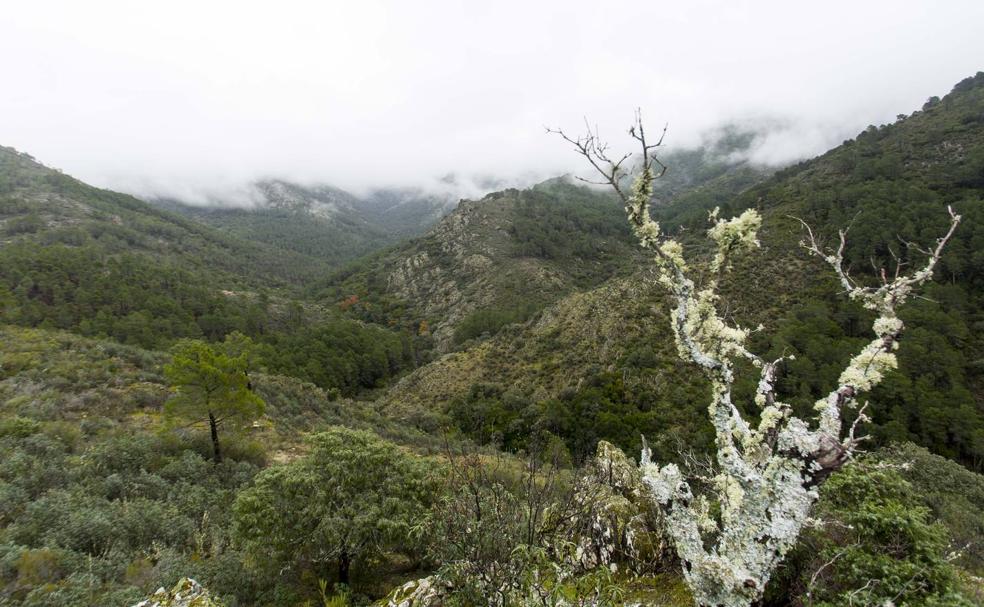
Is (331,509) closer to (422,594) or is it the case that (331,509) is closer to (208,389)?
(422,594)

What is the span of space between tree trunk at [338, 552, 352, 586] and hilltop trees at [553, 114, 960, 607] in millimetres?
7332

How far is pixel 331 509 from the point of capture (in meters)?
8.55

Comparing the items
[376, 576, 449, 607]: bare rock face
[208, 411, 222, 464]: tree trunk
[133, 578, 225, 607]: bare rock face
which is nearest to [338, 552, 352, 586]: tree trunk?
[376, 576, 449, 607]: bare rock face

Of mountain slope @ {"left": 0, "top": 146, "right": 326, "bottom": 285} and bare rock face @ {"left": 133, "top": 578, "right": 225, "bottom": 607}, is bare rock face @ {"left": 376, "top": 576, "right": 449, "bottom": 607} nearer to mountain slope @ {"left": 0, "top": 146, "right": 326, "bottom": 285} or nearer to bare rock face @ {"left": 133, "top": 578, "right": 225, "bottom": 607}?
bare rock face @ {"left": 133, "top": 578, "right": 225, "bottom": 607}

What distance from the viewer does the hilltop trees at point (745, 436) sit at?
375 cm

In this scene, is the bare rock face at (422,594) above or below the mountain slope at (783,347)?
above

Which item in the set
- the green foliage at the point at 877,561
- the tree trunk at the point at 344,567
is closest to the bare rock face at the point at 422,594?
the tree trunk at the point at 344,567

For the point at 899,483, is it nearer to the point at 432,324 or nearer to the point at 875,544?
the point at 875,544

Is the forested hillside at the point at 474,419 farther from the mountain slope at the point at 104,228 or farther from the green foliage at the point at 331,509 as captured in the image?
the mountain slope at the point at 104,228

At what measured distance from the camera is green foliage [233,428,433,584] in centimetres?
811

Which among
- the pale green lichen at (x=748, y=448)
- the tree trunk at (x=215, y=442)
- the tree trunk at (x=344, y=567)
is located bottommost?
the tree trunk at (x=344, y=567)

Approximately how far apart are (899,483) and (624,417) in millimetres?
22405

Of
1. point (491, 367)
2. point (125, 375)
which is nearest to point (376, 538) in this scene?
point (125, 375)

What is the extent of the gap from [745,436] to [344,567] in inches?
340
